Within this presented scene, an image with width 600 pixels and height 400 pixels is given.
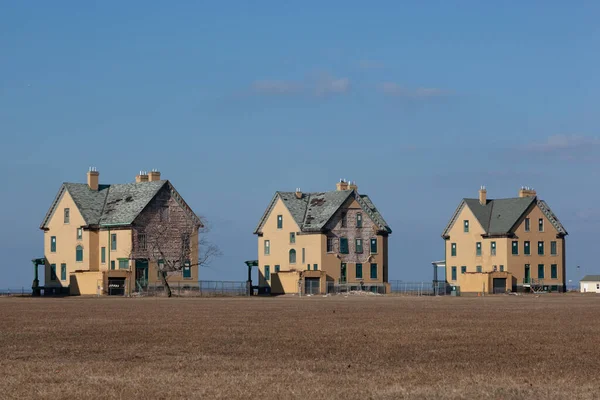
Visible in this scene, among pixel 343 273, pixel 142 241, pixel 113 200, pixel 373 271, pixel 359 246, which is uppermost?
pixel 113 200

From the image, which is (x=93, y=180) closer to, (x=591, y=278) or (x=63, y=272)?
(x=63, y=272)

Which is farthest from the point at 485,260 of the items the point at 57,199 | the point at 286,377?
the point at 286,377

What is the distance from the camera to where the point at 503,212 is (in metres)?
126

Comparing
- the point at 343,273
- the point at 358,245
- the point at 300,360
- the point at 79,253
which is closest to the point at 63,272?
the point at 79,253

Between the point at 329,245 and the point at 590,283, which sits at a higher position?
the point at 329,245

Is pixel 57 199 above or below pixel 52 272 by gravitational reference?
above

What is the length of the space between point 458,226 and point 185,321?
9305 centimetres

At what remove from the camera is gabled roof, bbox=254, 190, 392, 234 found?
118 m

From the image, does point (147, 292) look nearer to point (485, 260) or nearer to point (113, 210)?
point (113, 210)

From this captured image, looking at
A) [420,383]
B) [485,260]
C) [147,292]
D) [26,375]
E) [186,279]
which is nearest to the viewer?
[420,383]

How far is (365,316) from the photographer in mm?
45250

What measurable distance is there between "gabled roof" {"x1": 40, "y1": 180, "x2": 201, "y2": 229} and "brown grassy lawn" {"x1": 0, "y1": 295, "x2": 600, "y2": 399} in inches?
2850

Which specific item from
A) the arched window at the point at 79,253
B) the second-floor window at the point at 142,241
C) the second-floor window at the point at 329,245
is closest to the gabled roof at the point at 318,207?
the second-floor window at the point at 329,245

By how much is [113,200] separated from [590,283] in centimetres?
6667
